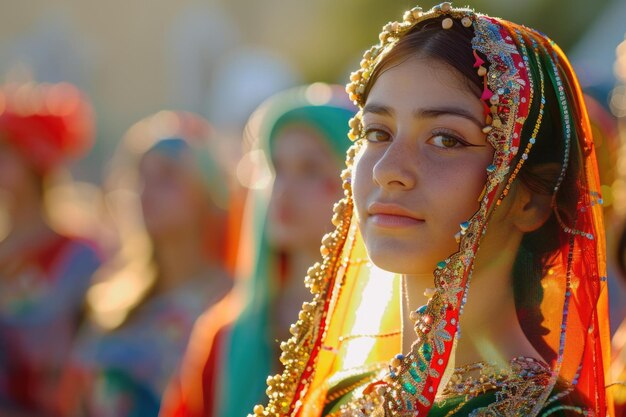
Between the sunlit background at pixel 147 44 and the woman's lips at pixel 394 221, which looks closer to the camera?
the woman's lips at pixel 394 221

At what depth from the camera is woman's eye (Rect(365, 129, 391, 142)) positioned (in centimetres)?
242

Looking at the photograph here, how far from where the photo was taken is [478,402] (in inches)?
89.0

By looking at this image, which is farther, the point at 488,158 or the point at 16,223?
the point at 16,223

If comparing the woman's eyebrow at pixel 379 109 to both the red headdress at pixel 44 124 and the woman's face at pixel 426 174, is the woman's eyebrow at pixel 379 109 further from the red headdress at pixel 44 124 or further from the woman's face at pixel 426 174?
the red headdress at pixel 44 124

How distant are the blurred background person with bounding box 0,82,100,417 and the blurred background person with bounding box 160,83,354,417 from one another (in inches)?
57.5

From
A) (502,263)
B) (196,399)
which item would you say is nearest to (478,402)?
(502,263)

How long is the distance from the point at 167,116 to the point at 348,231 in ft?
12.7

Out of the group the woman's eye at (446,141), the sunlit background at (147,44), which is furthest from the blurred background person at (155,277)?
the sunlit background at (147,44)

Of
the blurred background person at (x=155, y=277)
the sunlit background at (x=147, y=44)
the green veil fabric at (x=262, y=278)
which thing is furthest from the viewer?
the sunlit background at (x=147, y=44)

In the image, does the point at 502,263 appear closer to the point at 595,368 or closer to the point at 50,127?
the point at 595,368

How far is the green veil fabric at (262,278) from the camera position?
4.07 metres

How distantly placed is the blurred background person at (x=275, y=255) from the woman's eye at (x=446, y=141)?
5.95ft

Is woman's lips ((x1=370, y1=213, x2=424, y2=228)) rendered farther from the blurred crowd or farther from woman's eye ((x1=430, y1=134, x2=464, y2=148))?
the blurred crowd

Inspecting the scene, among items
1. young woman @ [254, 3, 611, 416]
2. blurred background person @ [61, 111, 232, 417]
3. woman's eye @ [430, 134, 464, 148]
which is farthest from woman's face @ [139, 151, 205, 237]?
woman's eye @ [430, 134, 464, 148]
